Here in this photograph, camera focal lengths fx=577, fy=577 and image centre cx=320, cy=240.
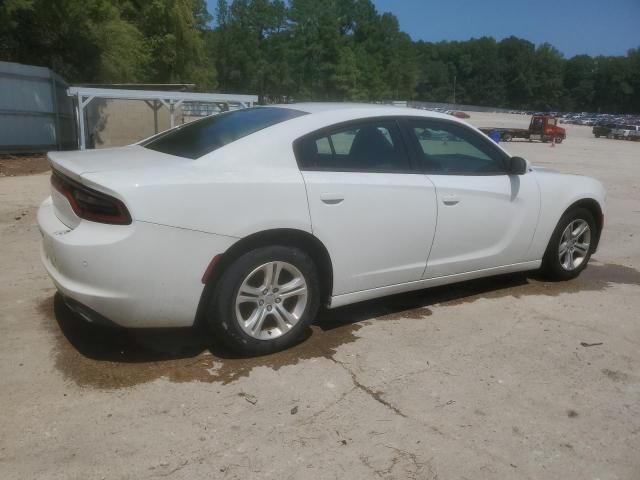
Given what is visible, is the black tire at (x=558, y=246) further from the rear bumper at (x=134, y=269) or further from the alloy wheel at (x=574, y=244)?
the rear bumper at (x=134, y=269)

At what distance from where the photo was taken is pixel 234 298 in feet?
11.0

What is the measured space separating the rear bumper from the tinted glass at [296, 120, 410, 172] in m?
0.82

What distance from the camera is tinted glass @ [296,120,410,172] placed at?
3670 mm

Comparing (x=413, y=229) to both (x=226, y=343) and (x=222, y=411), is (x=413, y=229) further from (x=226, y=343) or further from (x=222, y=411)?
(x=222, y=411)

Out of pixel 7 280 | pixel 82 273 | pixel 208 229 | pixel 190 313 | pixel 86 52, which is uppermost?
pixel 86 52

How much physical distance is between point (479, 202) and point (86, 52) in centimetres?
2050

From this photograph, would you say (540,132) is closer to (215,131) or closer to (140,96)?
(140,96)

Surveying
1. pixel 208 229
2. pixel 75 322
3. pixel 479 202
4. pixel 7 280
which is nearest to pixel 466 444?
pixel 208 229

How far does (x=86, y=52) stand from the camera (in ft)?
69.4

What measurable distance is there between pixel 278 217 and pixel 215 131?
894 mm

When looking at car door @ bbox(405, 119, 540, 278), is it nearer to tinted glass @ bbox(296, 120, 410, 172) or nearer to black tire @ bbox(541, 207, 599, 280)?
tinted glass @ bbox(296, 120, 410, 172)

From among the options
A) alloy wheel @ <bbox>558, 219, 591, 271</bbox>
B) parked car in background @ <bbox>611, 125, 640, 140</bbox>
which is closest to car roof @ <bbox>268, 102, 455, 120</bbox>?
alloy wheel @ <bbox>558, 219, 591, 271</bbox>

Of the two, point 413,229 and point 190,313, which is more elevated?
point 413,229

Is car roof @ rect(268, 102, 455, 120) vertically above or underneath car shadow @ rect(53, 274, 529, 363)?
above
